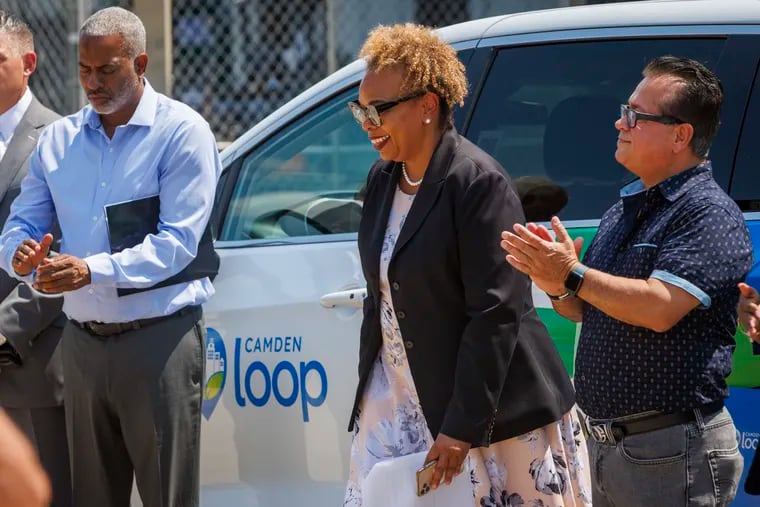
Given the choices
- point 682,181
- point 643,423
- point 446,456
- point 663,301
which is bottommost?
point 446,456

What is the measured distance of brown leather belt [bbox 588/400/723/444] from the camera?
295cm

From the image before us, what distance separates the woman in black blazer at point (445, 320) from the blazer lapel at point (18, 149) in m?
1.50

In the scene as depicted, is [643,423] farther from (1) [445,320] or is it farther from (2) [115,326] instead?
(2) [115,326]

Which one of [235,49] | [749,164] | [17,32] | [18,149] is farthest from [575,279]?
[235,49]

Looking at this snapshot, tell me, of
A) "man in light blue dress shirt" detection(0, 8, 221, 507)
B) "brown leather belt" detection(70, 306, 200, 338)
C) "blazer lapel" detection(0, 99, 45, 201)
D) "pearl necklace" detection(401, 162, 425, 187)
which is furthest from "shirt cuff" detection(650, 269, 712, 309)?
"blazer lapel" detection(0, 99, 45, 201)

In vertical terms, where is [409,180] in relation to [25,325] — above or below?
above

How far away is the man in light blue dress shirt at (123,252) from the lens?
150 inches

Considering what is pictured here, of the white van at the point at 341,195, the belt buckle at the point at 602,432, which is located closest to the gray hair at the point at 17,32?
the white van at the point at 341,195

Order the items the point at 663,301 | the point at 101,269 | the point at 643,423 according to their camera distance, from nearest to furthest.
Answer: the point at 663,301 → the point at 643,423 → the point at 101,269

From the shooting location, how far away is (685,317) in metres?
2.95

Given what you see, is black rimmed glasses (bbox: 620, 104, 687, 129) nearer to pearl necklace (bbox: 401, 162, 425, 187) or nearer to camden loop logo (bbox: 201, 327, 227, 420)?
pearl necklace (bbox: 401, 162, 425, 187)

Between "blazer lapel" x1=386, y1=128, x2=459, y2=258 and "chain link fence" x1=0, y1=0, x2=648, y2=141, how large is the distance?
5936 mm

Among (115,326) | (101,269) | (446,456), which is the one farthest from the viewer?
(115,326)

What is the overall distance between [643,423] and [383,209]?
868mm
